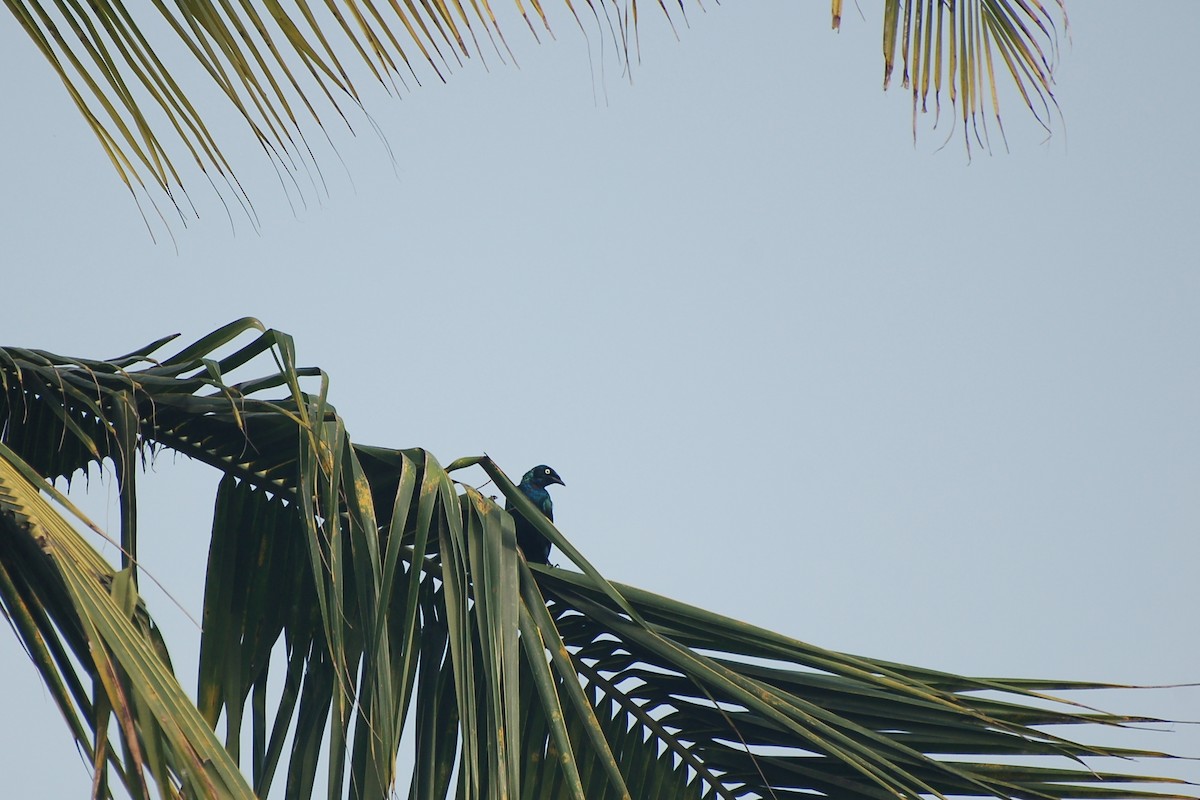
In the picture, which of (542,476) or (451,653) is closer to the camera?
(451,653)

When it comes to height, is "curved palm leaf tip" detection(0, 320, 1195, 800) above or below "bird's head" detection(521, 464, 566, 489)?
below

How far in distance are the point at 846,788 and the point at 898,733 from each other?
15 cm

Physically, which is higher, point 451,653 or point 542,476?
point 542,476

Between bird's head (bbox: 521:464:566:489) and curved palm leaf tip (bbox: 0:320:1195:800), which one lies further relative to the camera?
bird's head (bbox: 521:464:566:489)

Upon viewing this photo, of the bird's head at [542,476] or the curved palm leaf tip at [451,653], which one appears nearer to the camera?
the curved palm leaf tip at [451,653]

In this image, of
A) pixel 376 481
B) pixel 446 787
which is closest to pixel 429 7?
pixel 376 481

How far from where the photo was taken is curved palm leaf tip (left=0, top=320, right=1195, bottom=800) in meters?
1.87

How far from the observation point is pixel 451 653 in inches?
75.9

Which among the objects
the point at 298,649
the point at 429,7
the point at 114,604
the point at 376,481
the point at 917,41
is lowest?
the point at 114,604

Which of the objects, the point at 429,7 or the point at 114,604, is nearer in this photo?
the point at 114,604

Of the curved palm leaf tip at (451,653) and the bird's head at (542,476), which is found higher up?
the bird's head at (542,476)

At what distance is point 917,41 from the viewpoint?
2.01 m

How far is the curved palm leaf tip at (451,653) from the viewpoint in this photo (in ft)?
6.14

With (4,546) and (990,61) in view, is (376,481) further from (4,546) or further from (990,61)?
(990,61)
